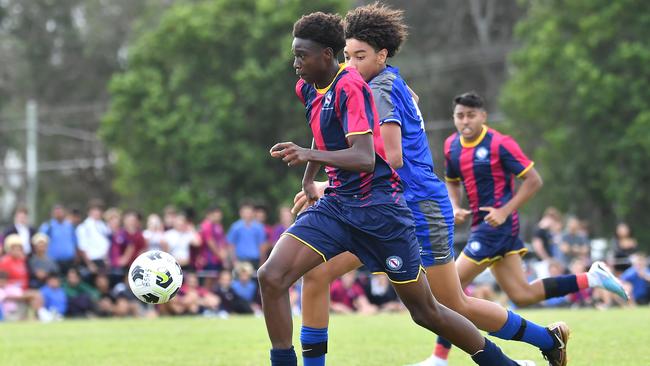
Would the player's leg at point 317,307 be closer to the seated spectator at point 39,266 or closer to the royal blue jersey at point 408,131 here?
the royal blue jersey at point 408,131

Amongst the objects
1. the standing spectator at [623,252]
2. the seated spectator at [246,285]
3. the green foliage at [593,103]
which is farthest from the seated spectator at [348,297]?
the green foliage at [593,103]

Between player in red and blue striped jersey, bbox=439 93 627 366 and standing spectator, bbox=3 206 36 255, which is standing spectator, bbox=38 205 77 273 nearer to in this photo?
standing spectator, bbox=3 206 36 255

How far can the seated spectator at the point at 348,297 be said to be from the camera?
2002cm

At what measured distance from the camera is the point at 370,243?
21.4ft

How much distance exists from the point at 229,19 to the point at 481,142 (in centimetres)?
2811

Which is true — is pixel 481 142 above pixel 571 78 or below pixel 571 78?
below

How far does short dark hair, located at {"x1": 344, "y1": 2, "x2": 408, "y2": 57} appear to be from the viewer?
707cm

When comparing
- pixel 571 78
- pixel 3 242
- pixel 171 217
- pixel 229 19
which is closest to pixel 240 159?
pixel 229 19

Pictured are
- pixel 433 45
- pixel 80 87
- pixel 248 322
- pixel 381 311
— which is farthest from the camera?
pixel 80 87

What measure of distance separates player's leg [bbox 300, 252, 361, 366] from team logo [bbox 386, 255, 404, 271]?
0.94 meters

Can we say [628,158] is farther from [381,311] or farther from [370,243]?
[370,243]

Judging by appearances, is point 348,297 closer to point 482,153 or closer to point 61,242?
point 61,242

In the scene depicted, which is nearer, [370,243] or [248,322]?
[370,243]

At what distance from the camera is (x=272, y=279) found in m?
6.36
